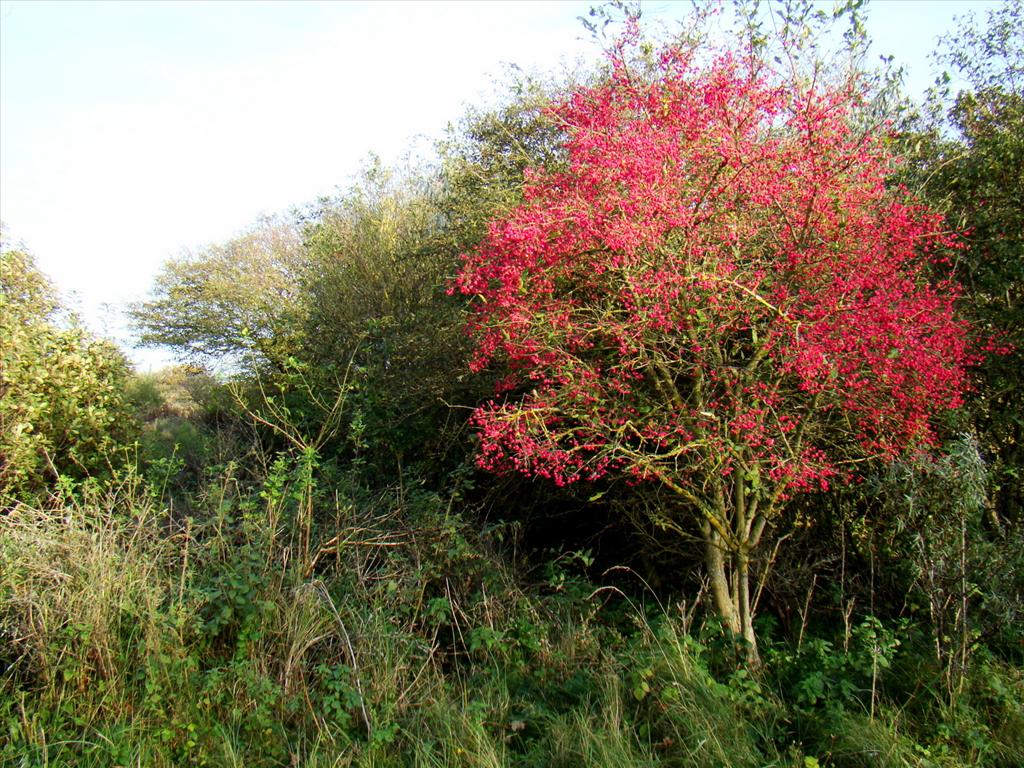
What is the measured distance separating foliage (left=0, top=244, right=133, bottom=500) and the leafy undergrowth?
2.39 meters

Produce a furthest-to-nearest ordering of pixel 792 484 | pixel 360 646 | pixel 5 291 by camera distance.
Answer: pixel 5 291 < pixel 792 484 < pixel 360 646

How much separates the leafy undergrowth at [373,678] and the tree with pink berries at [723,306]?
2.52ft

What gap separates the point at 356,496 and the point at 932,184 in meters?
5.56

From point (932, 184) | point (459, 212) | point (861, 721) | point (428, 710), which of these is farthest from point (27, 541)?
point (932, 184)

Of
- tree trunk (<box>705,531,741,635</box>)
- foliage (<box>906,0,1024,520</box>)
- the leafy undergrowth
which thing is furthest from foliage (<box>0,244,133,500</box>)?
foliage (<box>906,0,1024,520</box>)

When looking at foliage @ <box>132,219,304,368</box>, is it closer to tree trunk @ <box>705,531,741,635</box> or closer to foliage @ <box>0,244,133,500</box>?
foliage @ <box>0,244,133,500</box>

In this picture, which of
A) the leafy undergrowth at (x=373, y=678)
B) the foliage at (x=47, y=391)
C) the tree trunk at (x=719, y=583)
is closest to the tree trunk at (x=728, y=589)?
the tree trunk at (x=719, y=583)

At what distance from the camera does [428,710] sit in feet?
12.2

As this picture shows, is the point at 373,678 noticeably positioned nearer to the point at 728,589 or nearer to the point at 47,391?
the point at 728,589

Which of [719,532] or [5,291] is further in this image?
[5,291]

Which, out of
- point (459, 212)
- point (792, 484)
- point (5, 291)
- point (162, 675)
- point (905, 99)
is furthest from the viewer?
point (459, 212)

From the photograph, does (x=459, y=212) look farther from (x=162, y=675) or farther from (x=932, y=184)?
(x=162, y=675)

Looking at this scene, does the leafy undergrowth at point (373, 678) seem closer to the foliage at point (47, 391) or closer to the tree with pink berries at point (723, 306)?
the tree with pink berries at point (723, 306)

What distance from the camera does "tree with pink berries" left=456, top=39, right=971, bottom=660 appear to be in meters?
4.45
